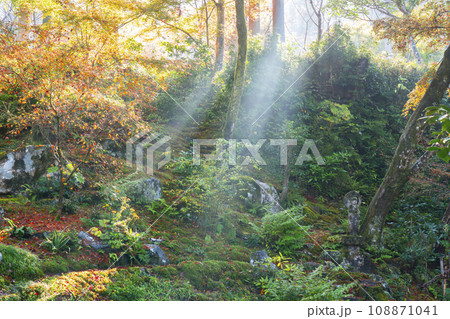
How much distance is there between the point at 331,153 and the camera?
11.2 m

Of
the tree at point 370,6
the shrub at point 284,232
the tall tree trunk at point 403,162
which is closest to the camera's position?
the shrub at point 284,232

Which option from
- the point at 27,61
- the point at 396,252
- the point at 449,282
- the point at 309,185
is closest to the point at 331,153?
the point at 309,185

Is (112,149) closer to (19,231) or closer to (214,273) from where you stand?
(19,231)

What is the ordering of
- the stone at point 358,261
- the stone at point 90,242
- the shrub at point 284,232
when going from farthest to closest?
the shrub at point 284,232 < the stone at point 358,261 < the stone at point 90,242

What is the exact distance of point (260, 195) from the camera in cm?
862

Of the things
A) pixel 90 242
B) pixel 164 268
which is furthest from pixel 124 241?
pixel 164 268

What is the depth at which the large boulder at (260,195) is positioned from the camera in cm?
850

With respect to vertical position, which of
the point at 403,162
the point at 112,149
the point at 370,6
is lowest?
the point at 112,149

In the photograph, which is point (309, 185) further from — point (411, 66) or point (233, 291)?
point (411, 66)

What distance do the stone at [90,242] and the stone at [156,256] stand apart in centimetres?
66

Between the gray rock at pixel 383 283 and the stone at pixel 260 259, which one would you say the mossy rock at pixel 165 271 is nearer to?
the stone at pixel 260 259

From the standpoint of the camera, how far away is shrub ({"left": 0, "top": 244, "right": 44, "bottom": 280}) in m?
3.62

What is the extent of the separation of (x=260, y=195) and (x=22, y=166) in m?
5.63

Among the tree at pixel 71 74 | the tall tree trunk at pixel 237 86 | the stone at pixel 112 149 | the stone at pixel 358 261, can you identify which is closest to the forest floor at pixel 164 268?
the stone at pixel 358 261
